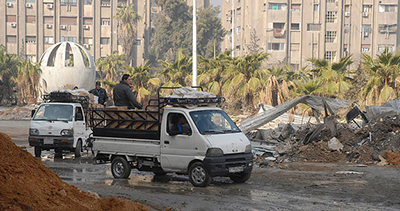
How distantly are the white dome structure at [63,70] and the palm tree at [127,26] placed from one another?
1323 inches

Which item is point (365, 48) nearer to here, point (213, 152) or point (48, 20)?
point (48, 20)

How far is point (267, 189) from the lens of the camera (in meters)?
11.9

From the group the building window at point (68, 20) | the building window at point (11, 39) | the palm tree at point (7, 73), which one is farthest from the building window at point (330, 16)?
the building window at point (11, 39)

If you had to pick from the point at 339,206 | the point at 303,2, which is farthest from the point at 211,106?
the point at 303,2

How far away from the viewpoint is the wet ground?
10094 millimetres

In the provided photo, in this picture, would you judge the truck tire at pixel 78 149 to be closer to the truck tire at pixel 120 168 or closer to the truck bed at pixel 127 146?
the truck bed at pixel 127 146

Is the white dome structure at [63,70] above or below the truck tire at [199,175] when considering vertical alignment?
above

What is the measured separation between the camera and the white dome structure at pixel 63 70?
62.3m

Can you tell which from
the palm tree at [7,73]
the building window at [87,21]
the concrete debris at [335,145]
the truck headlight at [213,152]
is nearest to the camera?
the truck headlight at [213,152]

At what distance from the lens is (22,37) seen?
333 ft

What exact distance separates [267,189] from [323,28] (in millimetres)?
84543

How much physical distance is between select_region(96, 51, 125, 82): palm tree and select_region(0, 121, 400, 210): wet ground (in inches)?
2986

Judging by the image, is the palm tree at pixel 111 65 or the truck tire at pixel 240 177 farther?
the palm tree at pixel 111 65

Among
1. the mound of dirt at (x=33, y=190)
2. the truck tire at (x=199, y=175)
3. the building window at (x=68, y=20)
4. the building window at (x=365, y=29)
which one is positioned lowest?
the truck tire at (x=199, y=175)
